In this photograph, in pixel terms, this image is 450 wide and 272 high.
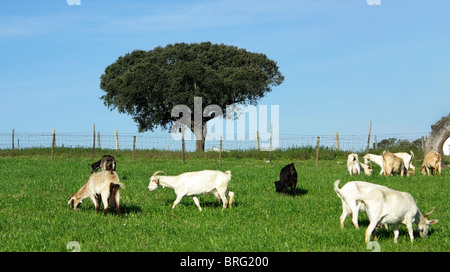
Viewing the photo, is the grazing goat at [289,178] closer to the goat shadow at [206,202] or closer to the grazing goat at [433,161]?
the goat shadow at [206,202]

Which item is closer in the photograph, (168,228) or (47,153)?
(168,228)

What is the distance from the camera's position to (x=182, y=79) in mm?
46656

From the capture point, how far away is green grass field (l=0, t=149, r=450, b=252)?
29.6ft

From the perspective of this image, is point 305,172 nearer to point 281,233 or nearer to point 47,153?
point 281,233

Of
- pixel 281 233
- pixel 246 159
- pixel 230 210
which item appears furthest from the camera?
pixel 246 159

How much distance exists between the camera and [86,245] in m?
9.04

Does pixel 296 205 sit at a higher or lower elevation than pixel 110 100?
lower

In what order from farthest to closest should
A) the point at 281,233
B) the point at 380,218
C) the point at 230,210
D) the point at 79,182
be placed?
the point at 79,182, the point at 230,210, the point at 281,233, the point at 380,218

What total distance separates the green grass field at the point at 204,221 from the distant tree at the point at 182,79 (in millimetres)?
27426

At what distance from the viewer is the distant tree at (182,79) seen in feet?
153

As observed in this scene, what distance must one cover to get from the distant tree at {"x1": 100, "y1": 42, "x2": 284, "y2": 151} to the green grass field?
90.0 ft

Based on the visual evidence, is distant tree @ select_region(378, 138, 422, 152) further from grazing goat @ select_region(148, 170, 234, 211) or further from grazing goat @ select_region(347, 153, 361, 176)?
grazing goat @ select_region(148, 170, 234, 211)
